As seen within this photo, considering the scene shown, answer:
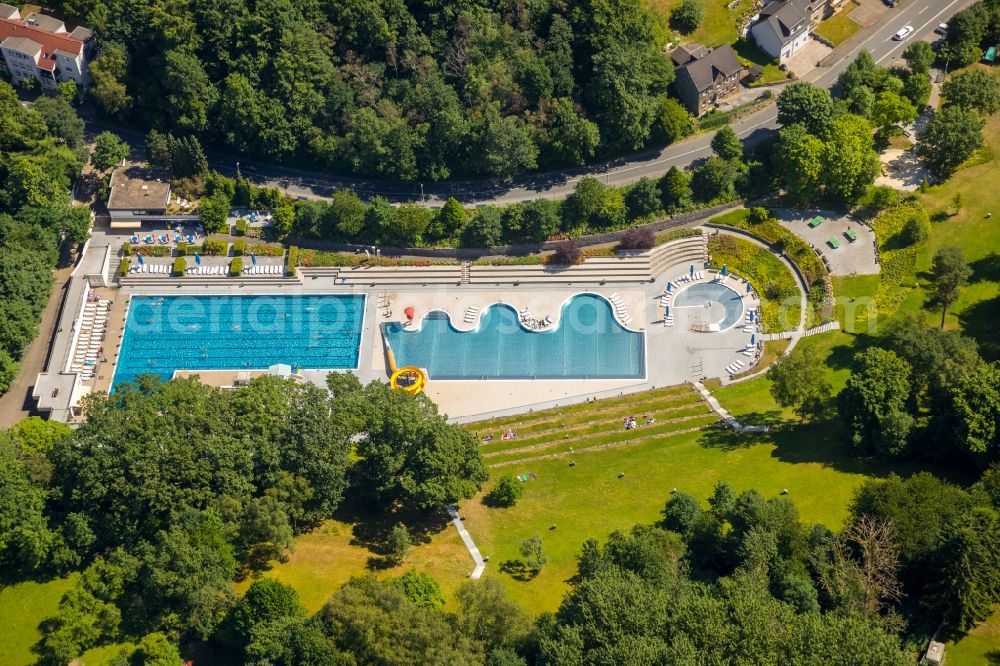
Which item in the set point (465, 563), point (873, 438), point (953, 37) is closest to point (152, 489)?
point (465, 563)

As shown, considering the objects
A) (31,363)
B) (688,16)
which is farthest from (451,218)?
(31,363)

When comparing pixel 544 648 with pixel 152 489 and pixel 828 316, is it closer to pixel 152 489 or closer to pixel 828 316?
pixel 152 489

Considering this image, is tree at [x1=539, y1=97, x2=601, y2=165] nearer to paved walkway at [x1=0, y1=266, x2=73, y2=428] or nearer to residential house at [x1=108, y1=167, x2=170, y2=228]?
residential house at [x1=108, y1=167, x2=170, y2=228]

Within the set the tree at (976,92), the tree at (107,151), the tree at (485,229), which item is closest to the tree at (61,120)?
the tree at (107,151)

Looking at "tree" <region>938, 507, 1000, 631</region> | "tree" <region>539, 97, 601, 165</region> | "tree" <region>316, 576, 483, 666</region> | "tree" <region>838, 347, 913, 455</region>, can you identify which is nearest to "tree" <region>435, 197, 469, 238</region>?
"tree" <region>539, 97, 601, 165</region>

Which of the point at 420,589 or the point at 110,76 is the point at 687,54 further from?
the point at 420,589

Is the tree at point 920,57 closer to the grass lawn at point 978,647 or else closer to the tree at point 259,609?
the grass lawn at point 978,647
